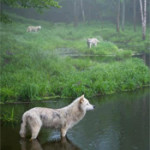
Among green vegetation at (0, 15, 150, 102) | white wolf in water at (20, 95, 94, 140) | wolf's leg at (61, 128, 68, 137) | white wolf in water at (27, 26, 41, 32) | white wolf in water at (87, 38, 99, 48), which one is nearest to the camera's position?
white wolf in water at (20, 95, 94, 140)

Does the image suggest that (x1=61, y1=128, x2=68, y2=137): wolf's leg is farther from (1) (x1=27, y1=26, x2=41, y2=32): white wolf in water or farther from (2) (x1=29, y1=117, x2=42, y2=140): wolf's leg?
(1) (x1=27, y1=26, x2=41, y2=32): white wolf in water

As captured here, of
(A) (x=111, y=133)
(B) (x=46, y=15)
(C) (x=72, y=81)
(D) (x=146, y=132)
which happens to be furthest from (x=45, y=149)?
(B) (x=46, y=15)

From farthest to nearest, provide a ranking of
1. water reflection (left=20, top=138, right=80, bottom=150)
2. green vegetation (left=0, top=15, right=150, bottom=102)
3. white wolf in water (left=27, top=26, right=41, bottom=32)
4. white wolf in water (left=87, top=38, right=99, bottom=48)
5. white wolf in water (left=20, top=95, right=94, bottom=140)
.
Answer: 1. white wolf in water (left=87, top=38, right=99, bottom=48)
2. white wolf in water (left=27, top=26, right=41, bottom=32)
3. green vegetation (left=0, top=15, right=150, bottom=102)
4. white wolf in water (left=20, top=95, right=94, bottom=140)
5. water reflection (left=20, top=138, right=80, bottom=150)

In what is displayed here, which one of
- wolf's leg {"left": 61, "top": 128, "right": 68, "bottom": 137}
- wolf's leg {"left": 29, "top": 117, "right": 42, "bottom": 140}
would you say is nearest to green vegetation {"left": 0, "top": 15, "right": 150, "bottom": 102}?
wolf's leg {"left": 61, "top": 128, "right": 68, "bottom": 137}

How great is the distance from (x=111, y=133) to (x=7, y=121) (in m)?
2.68

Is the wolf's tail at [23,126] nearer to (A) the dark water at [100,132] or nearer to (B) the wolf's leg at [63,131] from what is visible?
(A) the dark water at [100,132]

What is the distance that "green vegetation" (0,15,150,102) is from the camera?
1114cm

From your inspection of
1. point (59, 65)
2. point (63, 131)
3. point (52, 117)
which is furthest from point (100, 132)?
point (59, 65)

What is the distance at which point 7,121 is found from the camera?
7926mm

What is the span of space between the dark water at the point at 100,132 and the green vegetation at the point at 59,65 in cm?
124

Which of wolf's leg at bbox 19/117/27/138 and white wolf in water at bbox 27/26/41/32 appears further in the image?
white wolf in water at bbox 27/26/41/32

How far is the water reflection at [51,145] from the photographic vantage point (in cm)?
633

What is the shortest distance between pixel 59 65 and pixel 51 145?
6.79 m

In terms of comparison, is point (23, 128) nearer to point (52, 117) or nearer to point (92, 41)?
point (52, 117)
